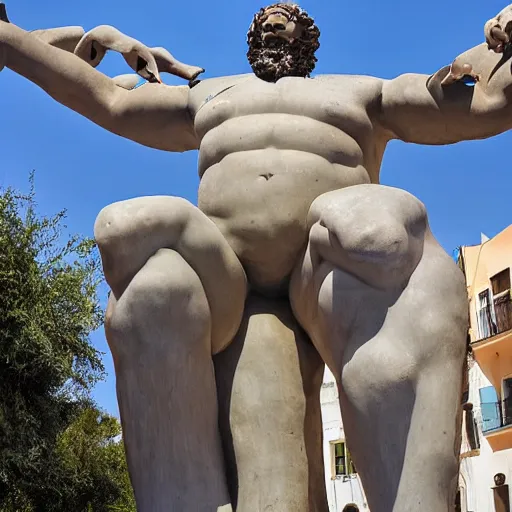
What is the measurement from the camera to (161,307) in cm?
375

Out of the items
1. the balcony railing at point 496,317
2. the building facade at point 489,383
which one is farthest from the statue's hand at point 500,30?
the balcony railing at point 496,317

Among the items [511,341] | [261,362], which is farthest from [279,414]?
[511,341]

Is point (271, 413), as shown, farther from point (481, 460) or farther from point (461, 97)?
point (481, 460)

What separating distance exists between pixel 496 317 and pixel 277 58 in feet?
64.3

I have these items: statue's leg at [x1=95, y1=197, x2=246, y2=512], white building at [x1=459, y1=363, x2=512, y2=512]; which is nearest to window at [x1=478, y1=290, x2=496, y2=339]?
white building at [x1=459, y1=363, x2=512, y2=512]

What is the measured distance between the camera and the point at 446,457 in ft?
11.8

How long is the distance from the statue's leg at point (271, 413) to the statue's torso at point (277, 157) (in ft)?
0.81

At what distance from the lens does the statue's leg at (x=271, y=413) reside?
3.92 metres

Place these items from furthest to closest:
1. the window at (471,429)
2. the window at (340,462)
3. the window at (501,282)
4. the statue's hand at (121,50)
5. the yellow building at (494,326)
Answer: the window at (340,462) < the window at (471,429) < the window at (501,282) < the yellow building at (494,326) < the statue's hand at (121,50)

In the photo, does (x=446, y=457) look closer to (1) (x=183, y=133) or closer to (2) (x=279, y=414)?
(2) (x=279, y=414)

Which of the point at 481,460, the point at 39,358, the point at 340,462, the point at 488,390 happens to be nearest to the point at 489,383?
the point at 488,390

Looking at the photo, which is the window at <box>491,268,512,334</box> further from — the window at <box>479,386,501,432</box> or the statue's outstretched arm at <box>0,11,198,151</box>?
the statue's outstretched arm at <box>0,11,198,151</box>

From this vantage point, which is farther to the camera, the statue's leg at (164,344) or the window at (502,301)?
the window at (502,301)

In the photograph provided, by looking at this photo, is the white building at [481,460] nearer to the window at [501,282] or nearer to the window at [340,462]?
the window at [501,282]
